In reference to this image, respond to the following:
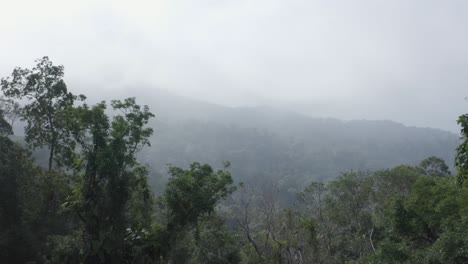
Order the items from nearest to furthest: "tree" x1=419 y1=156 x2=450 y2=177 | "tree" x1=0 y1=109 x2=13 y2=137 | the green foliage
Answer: the green foliage < "tree" x1=0 y1=109 x2=13 y2=137 < "tree" x1=419 y1=156 x2=450 y2=177

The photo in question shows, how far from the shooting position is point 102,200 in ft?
→ 41.7

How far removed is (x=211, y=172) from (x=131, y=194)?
9.66 feet

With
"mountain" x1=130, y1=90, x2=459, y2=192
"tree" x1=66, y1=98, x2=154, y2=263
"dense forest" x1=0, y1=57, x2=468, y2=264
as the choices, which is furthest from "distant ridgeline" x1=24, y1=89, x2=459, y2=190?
"tree" x1=66, y1=98, x2=154, y2=263

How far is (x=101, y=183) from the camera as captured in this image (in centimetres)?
1284

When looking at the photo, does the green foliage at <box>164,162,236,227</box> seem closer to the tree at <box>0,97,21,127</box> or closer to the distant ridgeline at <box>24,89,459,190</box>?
the tree at <box>0,97,21,127</box>

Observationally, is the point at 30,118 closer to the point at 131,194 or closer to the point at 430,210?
the point at 131,194

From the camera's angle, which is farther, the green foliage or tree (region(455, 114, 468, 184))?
the green foliage

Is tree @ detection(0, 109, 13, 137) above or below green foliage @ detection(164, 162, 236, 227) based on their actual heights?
above

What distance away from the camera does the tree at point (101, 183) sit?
12.6 meters

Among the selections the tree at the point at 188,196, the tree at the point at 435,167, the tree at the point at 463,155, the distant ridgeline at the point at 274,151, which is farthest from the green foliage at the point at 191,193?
the distant ridgeline at the point at 274,151

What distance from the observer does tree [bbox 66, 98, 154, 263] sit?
12562 millimetres

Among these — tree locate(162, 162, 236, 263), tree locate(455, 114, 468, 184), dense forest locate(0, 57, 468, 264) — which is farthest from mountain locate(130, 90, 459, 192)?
tree locate(455, 114, 468, 184)

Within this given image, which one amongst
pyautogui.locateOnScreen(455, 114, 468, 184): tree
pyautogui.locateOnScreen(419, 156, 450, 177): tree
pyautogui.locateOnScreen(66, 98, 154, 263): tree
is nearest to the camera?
pyautogui.locateOnScreen(455, 114, 468, 184): tree

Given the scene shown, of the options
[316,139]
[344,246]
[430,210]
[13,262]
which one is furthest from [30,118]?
[316,139]
